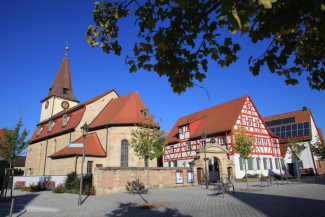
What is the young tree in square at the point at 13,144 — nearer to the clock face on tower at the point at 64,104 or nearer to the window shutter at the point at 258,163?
the clock face on tower at the point at 64,104

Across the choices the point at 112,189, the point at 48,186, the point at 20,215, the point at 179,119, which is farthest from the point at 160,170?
the point at 179,119

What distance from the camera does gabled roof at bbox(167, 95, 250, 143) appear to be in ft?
94.7

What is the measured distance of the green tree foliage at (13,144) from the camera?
2169cm

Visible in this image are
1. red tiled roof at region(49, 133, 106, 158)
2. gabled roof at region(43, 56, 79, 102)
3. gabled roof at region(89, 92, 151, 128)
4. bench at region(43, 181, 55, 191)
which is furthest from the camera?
gabled roof at region(43, 56, 79, 102)

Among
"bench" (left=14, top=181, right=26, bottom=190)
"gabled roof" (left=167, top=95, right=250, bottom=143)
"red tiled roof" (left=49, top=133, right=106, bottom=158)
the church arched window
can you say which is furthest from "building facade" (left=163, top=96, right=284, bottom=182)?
"bench" (left=14, top=181, right=26, bottom=190)

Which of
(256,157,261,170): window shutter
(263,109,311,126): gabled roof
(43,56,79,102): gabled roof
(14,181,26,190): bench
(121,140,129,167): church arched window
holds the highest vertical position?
(43,56,79,102): gabled roof

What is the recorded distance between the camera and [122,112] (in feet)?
82.0

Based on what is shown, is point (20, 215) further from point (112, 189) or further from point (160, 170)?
point (160, 170)

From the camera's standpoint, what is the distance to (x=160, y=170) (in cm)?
1975

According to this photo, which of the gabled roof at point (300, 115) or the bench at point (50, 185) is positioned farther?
the gabled roof at point (300, 115)

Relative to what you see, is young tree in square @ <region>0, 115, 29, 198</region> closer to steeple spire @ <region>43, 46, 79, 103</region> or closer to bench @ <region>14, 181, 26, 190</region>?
bench @ <region>14, 181, 26, 190</region>

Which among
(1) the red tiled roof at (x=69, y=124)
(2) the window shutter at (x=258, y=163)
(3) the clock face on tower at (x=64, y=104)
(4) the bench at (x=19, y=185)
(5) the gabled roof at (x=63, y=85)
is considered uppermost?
(5) the gabled roof at (x=63, y=85)

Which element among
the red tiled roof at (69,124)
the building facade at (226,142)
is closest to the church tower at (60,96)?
the red tiled roof at (69,124)

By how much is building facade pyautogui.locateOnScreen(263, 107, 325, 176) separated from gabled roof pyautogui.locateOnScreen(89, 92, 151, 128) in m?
23.0
